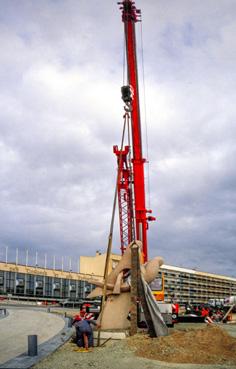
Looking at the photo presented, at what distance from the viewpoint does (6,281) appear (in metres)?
75.3

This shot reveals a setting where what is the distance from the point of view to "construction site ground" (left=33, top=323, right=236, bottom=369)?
41.5 ft

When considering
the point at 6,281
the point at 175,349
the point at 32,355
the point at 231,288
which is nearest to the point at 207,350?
the point at 175,349

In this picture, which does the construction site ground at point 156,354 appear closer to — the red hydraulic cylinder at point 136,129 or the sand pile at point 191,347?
the sand pile at point 191,347

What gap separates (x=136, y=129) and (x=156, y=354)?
20693 millimetres

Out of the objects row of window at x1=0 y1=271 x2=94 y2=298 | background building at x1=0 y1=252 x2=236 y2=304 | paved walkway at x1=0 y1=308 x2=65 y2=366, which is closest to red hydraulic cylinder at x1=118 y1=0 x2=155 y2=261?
paved walkway at x1=0 y1=308 x2=65 y2=366

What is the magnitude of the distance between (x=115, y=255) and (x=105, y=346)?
7406 cm

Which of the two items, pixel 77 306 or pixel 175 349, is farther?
pixel 77 306

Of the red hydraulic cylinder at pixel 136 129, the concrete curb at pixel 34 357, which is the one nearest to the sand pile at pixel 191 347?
the concrete curb at pixel 34 357

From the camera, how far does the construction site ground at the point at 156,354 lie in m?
12.7

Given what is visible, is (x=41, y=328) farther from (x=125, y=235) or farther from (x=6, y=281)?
(x=6, y=281)

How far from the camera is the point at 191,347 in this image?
15438 millimetres

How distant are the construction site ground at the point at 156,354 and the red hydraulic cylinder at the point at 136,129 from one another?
47.7 feet

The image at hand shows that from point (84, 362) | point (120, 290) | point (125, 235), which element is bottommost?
point (84, 362)

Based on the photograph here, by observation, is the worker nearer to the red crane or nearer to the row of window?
the red crane
